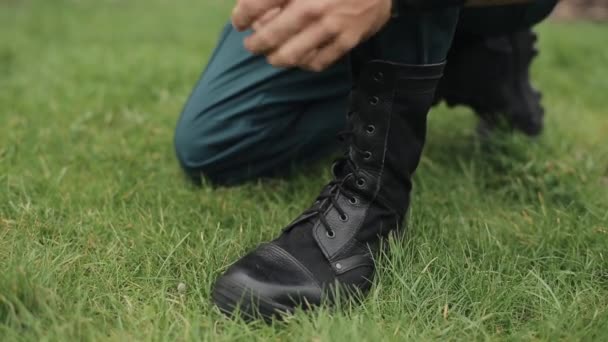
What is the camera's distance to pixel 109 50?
3.16m

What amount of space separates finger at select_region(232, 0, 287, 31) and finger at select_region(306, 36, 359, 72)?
10cm

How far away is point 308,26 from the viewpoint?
0.96m

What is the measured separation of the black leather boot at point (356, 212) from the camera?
42.7 inches

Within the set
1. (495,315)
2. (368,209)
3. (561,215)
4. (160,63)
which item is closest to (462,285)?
(495,315)

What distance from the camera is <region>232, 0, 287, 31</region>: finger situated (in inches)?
38.5

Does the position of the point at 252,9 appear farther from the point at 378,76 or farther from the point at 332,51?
the point at 378,76

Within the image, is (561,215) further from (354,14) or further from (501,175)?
(354,14)

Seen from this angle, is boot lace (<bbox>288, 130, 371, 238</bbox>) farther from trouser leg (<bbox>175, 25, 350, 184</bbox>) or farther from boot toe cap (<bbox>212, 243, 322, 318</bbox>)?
trouser leg (<bbox>175, 25, 350, 184</bbox>)

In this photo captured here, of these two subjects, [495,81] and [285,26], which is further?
[495,81]

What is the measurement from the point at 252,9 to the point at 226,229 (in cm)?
56

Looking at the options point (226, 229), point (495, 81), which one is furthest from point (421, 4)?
point (495, 81)

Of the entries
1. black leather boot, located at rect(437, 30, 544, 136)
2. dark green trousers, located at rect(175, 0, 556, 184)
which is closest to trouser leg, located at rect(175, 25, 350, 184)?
dark green trousers, located at rect(175, 0, 556, 184)

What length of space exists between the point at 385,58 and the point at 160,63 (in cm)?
194

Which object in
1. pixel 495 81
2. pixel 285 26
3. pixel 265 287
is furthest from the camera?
pixel 495 81
